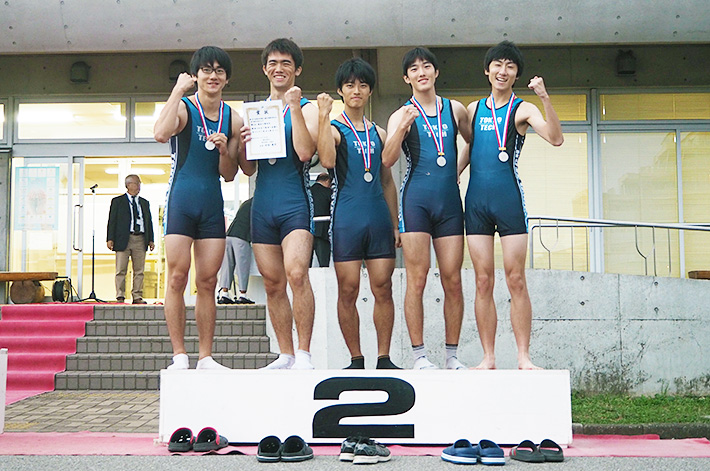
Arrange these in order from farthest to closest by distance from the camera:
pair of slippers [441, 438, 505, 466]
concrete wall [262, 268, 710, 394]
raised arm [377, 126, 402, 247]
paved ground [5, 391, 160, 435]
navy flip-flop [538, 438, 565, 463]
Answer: concrete wall [262, 268, 710, 394], paved ground [5, 391, 160, 435], raised arm [377, 126, 402, 247], navy flip-flop [538, 438, 565, 463], pair of slippers [441, 438, 505, 466]

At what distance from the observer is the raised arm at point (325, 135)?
545cm

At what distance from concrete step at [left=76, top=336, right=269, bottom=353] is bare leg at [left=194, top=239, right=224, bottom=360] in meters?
4.60

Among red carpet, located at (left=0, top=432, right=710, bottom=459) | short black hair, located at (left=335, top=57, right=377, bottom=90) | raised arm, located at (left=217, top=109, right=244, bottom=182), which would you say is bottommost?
red carpet, located at (left=0, top=432, right=710, bottom=459)

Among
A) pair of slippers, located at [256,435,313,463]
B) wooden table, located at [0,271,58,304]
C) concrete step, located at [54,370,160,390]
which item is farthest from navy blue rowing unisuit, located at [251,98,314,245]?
wooden table, located at [0,271,58,304]

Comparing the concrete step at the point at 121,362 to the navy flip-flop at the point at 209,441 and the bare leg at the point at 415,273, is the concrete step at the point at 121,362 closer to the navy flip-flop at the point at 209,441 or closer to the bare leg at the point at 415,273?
the bare leg at the point at 415,273

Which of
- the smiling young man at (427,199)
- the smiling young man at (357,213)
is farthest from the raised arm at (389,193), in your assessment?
the smiling young man at (427,199)

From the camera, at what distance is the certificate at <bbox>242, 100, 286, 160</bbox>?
18.2ft

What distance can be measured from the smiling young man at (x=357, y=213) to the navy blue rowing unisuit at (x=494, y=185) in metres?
0.64

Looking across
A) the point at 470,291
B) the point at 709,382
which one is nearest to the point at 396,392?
the point at 470,291

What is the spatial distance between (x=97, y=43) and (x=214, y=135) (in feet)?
23.1

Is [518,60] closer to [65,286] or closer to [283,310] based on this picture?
[283,310]

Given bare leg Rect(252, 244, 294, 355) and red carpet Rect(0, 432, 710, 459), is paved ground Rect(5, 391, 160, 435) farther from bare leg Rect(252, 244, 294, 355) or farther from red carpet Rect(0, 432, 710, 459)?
bare leg Rect(252, 244, 294, 355)

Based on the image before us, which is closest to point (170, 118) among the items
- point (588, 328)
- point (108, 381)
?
point (108, 381)

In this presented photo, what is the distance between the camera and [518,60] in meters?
5.75
